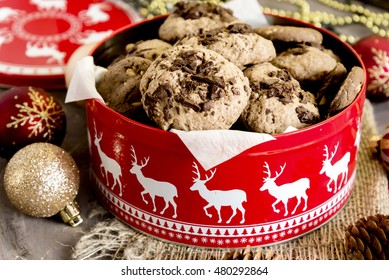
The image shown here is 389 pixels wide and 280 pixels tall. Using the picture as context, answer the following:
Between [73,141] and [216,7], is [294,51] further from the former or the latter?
[73,141]

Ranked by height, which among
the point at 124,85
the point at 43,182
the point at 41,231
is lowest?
the point at 41,231

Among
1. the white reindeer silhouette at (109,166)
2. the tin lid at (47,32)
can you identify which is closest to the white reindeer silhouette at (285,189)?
the white reindeer silhouette at (109,166)

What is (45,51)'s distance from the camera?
1725 millimetres

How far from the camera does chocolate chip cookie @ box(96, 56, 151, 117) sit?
1.15 meters

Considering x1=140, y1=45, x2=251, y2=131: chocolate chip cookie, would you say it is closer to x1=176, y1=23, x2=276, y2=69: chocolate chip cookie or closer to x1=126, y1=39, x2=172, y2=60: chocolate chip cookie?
x1=176, y1=23, x2=276, y2=69: chocolate chip cookie

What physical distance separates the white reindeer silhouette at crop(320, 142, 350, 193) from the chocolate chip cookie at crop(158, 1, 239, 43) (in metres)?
→ 0.37

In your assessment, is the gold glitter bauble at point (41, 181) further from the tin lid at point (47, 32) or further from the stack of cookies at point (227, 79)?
the tin lid at point (47, 32)

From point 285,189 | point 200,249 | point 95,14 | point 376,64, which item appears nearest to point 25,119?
point 200,249

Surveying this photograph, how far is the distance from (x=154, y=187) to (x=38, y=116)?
0.35 m

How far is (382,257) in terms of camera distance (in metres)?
1.03

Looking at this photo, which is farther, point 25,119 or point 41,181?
point 25,119

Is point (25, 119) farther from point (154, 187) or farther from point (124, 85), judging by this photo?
point (154, 187)

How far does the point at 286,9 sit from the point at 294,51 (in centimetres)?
77
